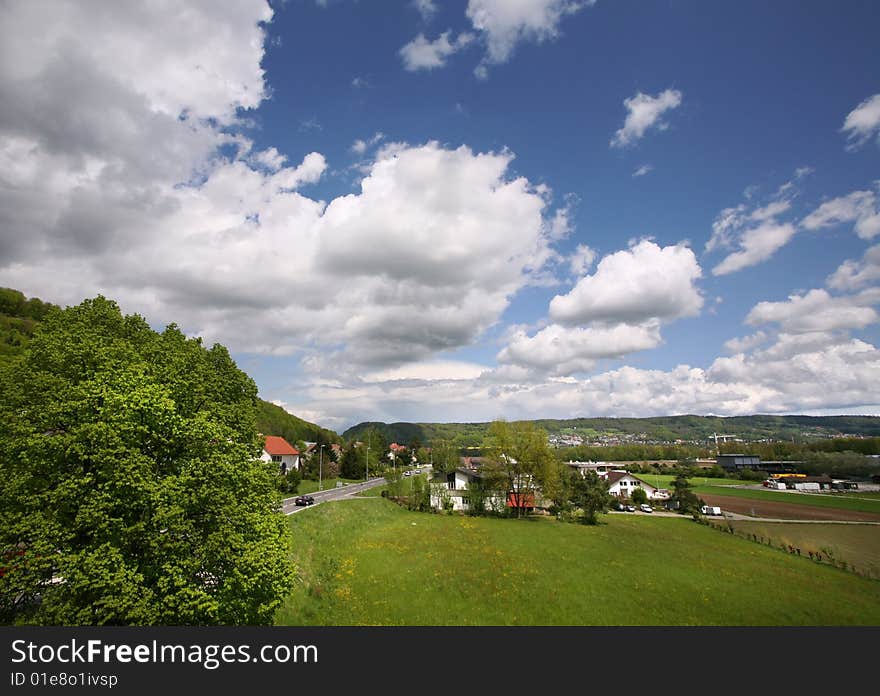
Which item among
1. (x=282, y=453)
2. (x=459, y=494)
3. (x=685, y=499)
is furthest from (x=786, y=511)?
(x=282, y=453)

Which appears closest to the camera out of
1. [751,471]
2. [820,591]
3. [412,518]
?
[820,591]

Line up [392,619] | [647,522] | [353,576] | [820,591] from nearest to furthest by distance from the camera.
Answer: [392,619]
[353,576]
[820,591]
[647,522]

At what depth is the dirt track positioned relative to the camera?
268ft

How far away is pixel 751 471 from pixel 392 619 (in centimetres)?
18470

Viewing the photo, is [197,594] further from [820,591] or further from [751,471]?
[751,471]

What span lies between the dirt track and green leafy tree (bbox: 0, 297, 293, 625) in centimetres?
10081

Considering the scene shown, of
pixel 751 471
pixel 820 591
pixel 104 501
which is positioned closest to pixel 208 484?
pixel 104 501

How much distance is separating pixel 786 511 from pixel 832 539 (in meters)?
33.8

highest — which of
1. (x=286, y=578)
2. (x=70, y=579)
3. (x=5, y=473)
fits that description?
(x=5, y=473)

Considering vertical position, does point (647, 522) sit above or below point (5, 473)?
below

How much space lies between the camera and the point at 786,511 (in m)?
90.1

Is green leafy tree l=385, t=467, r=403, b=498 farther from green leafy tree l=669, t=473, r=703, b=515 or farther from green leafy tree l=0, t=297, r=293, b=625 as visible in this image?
green leafy tree l=0, t=297, r=293, b=625

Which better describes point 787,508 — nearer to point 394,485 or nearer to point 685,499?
point 685,499

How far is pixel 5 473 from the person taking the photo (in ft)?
47.7
